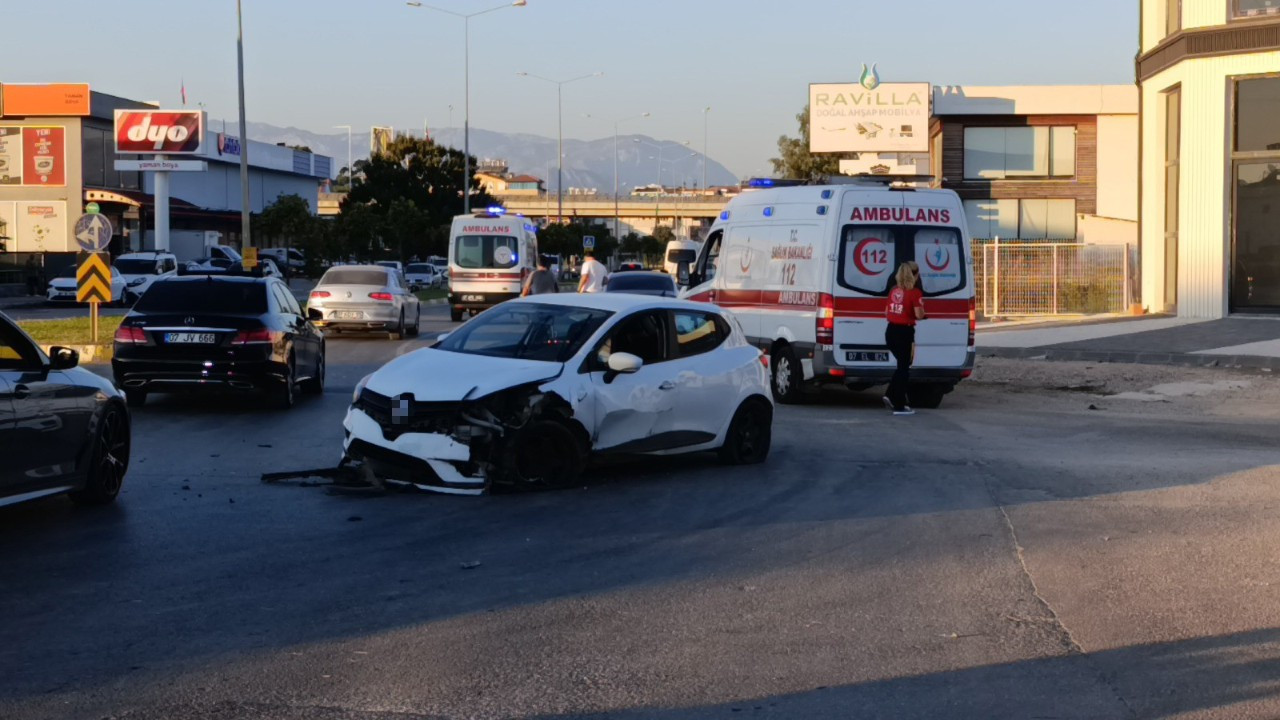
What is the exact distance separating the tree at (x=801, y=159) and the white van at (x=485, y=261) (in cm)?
3905

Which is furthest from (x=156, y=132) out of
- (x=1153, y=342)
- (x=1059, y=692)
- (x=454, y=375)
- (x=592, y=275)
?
(x=1059, y=692)

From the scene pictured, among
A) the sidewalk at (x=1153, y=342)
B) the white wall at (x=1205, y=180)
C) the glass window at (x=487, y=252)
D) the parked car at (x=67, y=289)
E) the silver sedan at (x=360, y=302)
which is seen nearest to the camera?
the sidewalk at (x=1153, y=342)

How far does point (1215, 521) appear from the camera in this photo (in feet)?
32.8

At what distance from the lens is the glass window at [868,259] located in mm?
17922

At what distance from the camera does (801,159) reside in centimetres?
8012

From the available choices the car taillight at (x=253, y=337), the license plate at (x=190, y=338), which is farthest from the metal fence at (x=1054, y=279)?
the license plate at (x=190, y=338)

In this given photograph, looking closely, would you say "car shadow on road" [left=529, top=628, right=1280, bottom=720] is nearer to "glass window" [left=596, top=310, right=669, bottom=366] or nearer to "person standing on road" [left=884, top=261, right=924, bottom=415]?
"glass window" [left=596, top=310, right=669, bottom=366]

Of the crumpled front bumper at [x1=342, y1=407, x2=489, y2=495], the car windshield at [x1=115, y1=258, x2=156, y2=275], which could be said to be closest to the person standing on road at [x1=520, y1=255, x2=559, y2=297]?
the crumpled front bumper at [x1=342, y1=407, x2=489, y2=495]

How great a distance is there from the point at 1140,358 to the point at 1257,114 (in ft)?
26.8

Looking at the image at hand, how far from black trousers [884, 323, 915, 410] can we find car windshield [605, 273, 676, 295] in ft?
57.4

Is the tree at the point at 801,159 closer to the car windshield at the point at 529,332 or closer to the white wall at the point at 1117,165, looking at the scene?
the white wall at the point at 1117,165

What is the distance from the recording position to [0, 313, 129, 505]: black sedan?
8773 mm

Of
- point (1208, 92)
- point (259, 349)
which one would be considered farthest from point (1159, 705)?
point (1208, 92)

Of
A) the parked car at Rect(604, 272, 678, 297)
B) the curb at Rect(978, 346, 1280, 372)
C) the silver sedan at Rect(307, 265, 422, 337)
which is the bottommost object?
the curb at Rect(978, 346, 1280, 372)
